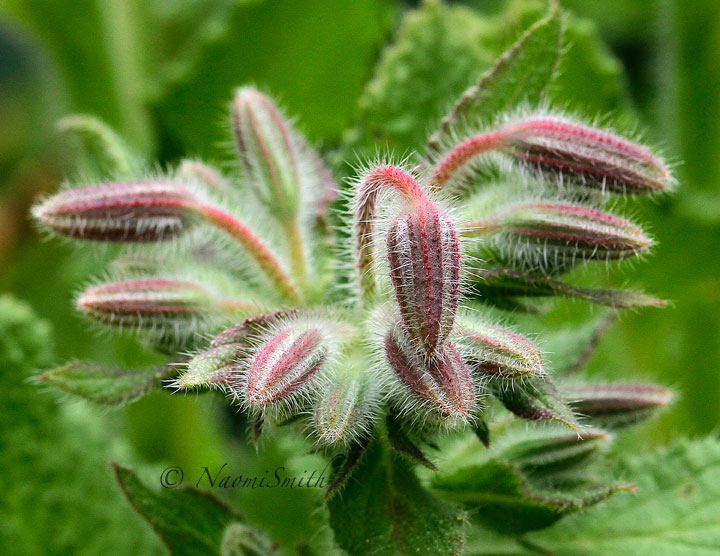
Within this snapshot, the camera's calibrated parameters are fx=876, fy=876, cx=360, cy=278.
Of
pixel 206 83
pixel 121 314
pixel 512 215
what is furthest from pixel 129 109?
pixel 512 215

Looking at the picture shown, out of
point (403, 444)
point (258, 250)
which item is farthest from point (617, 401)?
point (258, 250)

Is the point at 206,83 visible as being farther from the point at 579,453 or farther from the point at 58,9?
the point at 579,453

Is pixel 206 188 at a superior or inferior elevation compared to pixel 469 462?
superior

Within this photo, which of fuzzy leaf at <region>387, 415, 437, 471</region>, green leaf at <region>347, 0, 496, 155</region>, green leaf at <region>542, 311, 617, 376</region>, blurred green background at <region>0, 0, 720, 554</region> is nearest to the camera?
fuzzy leaf at <region>387, 415, 437, 471</region>

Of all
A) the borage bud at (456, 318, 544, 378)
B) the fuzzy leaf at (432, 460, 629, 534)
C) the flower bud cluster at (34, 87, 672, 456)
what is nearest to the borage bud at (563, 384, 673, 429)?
the flower bud cluster at (34, 87, 672, 456)

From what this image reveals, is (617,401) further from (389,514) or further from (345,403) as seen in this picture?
(345,403)

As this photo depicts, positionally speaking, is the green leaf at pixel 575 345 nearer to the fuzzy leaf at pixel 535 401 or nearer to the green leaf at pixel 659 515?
the green leaf at pixel 659 515

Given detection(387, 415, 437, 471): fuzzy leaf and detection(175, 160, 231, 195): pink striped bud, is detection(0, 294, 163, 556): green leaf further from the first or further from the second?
detection(387, 415, 437, 471): fuzzy leaf
